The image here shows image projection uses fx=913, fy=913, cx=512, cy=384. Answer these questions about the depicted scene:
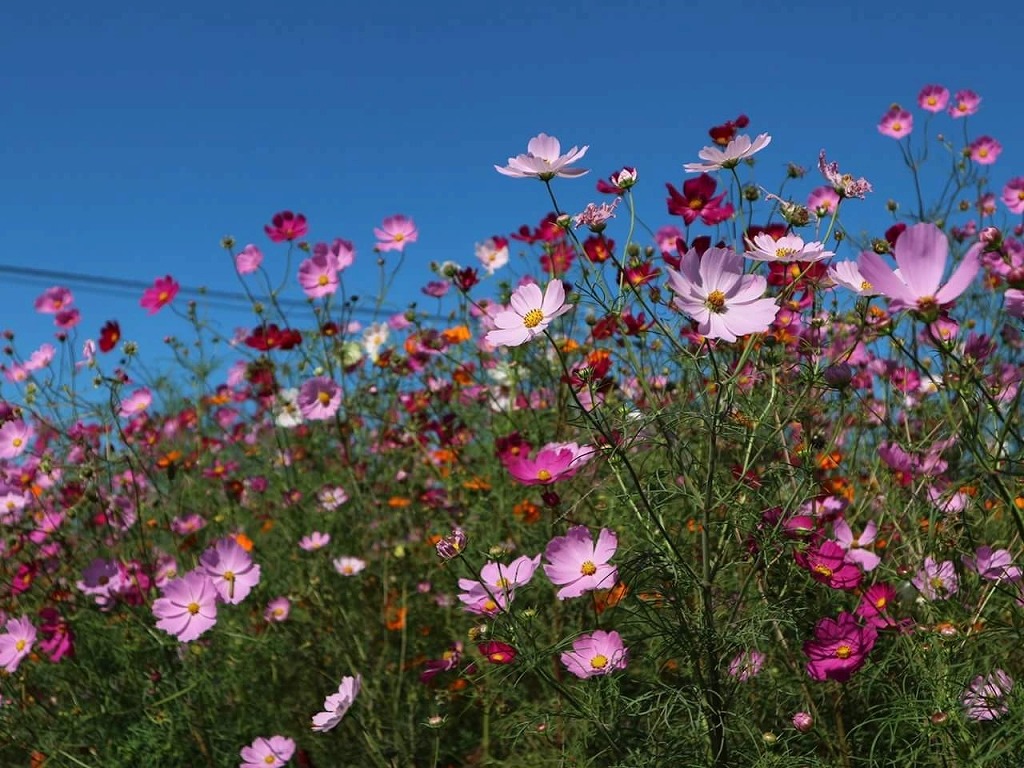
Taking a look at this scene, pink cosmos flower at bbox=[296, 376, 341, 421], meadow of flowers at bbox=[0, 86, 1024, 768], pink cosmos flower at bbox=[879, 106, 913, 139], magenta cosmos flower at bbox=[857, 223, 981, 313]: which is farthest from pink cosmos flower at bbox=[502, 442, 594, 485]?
pink cosmos flower at bbox=[879, 106, 913, 139]

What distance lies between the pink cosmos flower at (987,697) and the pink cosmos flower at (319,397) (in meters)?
1.61

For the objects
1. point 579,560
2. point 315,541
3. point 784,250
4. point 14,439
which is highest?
point 14,439

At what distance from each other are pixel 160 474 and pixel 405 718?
168 cm

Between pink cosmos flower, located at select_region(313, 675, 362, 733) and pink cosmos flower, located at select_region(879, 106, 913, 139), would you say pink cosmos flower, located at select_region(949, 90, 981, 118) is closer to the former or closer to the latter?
pink cosmos flower, located at select_region(879, 106, 913, 139)

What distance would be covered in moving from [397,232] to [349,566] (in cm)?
99


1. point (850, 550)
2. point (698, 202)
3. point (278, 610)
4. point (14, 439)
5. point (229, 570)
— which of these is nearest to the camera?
point (698, 202)

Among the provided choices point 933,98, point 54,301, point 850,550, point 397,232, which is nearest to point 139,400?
point 54,301

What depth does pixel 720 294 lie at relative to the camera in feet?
3.33

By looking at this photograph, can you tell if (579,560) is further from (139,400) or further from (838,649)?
(139,400)

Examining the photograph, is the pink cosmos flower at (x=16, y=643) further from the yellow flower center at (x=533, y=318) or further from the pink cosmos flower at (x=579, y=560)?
the yellow flower center at (x=533, y=318)

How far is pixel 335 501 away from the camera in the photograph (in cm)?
245

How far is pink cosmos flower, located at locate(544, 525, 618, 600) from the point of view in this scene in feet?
4.06

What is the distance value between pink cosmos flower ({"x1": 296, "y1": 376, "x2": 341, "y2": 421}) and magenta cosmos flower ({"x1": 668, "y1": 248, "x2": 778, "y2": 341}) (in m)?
1.50

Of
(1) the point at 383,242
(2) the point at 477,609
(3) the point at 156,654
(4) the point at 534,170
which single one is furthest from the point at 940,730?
(1) the point at 383,242
